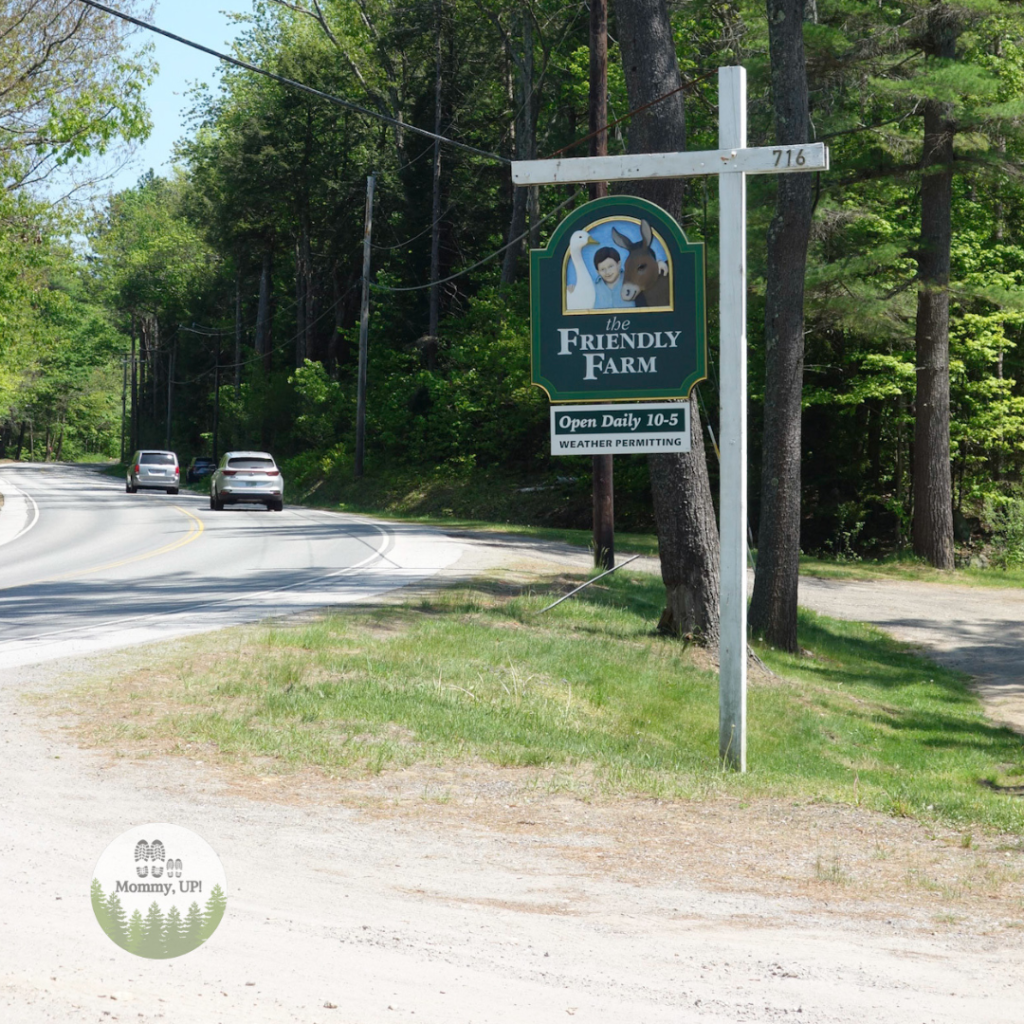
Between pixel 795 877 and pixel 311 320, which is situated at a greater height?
pixel 311 320

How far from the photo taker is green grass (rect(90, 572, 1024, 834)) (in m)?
8.47

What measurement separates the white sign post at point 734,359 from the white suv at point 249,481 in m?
26.8

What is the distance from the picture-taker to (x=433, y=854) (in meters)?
6.31

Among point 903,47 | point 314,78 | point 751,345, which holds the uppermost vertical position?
point 314,78

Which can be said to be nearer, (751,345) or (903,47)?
(903,47)

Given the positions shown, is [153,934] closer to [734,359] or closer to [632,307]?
[734,359]

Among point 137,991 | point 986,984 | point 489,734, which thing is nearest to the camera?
point 137,991

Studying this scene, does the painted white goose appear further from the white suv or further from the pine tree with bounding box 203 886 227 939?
the white suv

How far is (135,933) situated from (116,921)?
0.10m

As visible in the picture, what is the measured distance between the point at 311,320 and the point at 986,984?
197ft

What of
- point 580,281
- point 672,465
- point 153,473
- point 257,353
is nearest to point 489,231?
point 153,473

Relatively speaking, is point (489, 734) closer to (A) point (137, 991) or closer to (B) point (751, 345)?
(A) point (137, 991)

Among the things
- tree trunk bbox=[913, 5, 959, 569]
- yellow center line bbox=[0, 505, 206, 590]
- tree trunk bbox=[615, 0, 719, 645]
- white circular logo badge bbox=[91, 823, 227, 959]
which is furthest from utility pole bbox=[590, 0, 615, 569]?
white circular logo badge bbox=[91, 823, 227, 959]

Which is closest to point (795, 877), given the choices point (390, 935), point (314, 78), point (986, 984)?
point (986, 984)
